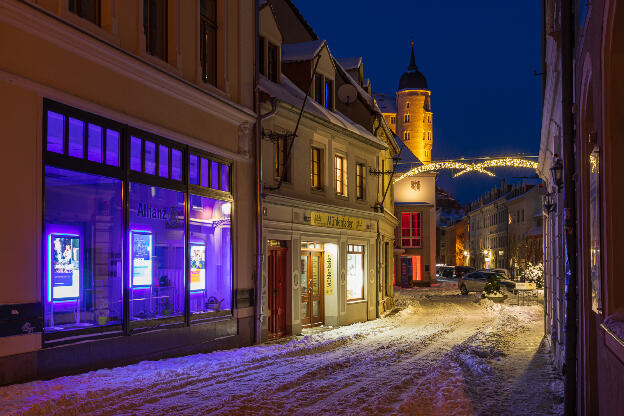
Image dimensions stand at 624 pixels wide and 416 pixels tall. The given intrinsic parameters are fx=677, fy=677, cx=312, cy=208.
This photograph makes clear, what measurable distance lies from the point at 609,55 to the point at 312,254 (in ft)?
50.3

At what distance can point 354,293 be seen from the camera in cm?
2317

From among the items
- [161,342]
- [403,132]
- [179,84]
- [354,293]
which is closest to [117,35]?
[179,84]

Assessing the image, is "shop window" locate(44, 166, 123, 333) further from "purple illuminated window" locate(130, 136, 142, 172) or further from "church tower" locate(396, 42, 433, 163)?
"church tower" locate(396, 42, 433, 163)

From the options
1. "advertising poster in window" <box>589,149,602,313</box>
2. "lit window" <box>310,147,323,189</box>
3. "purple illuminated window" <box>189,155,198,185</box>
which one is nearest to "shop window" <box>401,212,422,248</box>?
"lit window" <box>310,147,323,189</box>

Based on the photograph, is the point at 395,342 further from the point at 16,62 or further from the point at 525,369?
the point at 16,62

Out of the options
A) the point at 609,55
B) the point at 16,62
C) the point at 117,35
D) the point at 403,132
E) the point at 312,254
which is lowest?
the point at 312,254

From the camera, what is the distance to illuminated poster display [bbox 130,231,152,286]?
38.6ft

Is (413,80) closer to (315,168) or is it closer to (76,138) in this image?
(315,168)

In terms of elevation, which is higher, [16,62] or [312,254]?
[16,62]

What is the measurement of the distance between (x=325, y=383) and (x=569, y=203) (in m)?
4.43

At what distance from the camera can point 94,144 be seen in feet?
35.3

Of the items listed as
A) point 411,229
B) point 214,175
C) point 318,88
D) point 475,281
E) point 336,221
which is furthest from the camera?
point 411,229

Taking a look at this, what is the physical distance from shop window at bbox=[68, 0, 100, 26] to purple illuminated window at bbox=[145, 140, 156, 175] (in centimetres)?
230

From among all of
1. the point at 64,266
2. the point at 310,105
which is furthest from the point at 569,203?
the point at 310,105
